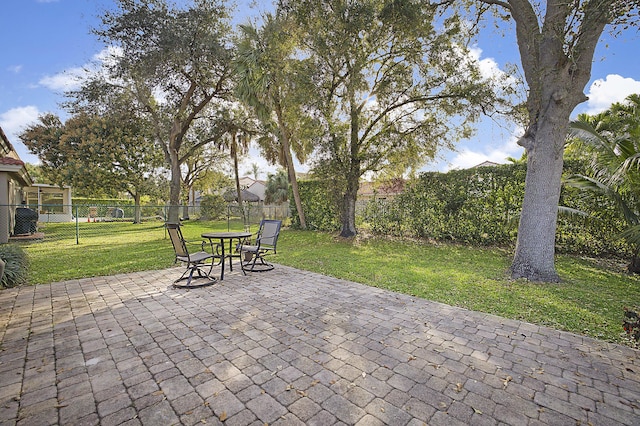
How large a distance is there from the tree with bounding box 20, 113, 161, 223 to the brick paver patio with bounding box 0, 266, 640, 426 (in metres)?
17.7

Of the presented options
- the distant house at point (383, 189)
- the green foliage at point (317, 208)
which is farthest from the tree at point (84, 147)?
the distant house at point (383, 189)

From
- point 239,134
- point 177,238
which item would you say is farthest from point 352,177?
point 239,134

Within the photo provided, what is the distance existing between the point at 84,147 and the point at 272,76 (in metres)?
14.7

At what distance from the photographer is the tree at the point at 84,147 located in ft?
61.5

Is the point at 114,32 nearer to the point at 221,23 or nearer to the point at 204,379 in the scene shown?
the point at 221,23

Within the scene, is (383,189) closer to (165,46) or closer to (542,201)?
(542,201)

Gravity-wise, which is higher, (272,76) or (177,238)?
(272,76)

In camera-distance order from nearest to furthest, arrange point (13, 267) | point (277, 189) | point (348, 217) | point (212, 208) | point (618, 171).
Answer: point (618, 171), point (13, 267), point (348, 217), point (212, 208), point (277, 189)

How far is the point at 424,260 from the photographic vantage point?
8117mm

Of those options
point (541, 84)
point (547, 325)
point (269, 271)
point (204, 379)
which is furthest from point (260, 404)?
point (541, 84)

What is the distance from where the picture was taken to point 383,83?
10422 mm

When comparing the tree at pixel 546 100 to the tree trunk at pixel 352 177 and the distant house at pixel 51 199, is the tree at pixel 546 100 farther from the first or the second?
the distant house at pixel 51 199

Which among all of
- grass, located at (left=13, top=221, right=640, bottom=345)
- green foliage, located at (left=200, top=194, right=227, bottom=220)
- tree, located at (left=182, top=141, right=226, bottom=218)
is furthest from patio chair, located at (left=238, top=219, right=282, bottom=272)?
tree, located at (left=182, top=141, right=226, bottom=218)

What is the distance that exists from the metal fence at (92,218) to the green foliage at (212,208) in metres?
0.11
